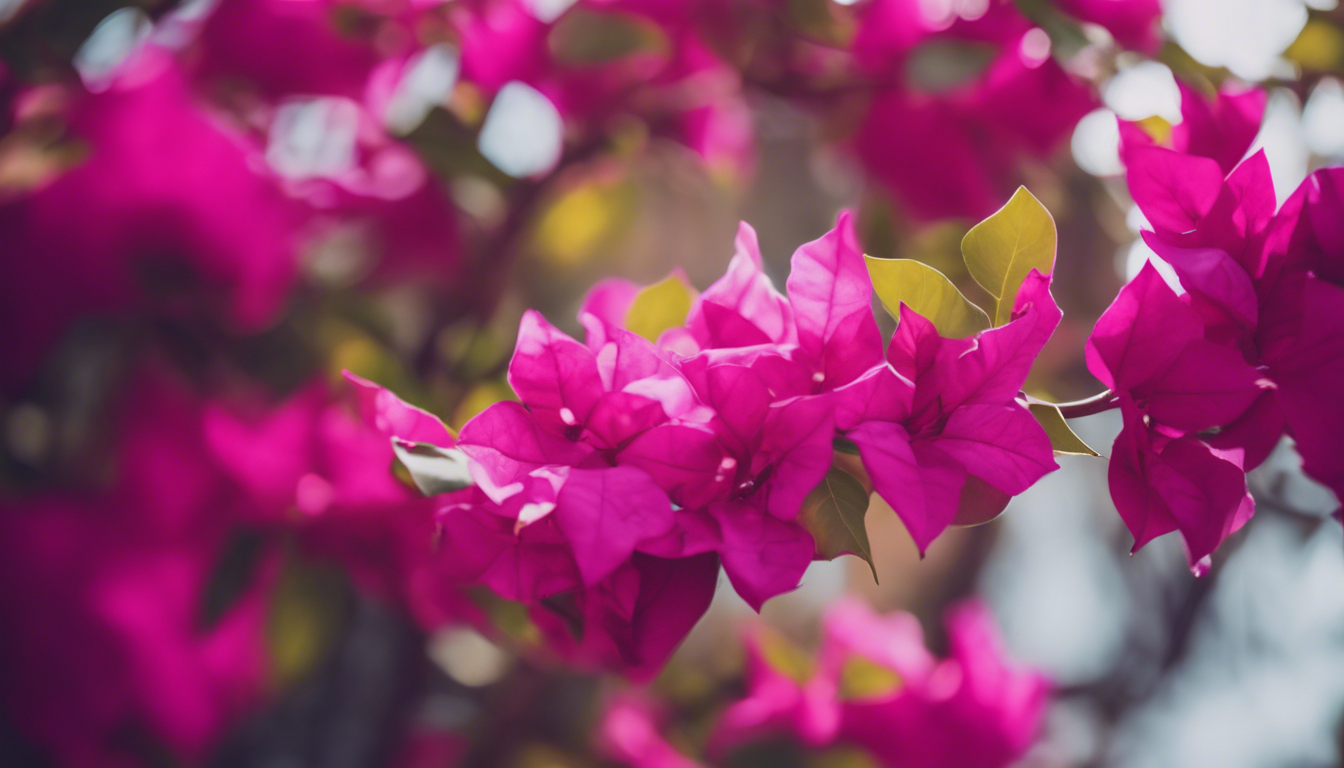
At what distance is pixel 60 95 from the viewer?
45 cm

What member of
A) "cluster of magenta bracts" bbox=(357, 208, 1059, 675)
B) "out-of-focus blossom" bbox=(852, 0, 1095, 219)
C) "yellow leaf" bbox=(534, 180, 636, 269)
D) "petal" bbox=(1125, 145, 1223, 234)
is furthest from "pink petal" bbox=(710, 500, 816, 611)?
"yellow leaf" bbox=(534, 180, 636, 269)

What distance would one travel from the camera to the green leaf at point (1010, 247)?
0.22 metres

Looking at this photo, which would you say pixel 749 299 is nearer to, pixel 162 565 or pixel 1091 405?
pixel 1091 405

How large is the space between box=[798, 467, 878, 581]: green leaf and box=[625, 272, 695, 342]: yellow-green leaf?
0.09 meters

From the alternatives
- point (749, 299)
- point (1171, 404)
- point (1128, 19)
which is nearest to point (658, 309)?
point (749, 299)

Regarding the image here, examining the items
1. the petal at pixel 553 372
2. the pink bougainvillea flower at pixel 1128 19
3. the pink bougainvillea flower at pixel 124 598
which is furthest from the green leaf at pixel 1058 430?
the pink bougainvillea flower at pixel 124 598

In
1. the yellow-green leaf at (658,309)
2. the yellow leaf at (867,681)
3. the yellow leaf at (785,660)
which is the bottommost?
the yellow leaf at (785,660)

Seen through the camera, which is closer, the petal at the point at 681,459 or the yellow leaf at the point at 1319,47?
the petal at the point at 681,459

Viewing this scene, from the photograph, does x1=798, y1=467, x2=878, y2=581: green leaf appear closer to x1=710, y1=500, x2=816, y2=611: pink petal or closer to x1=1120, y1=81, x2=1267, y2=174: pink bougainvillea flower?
x1=710, y1=500, x2=816, y2=611: pink petal

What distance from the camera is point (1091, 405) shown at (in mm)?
229

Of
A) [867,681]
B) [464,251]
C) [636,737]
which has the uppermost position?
[464,251]

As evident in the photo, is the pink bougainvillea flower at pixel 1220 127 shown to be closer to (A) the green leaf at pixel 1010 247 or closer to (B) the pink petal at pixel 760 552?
(A) the green leaf at pixel 1010 247

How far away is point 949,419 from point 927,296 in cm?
4

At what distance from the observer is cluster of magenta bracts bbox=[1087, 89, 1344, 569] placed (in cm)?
21
